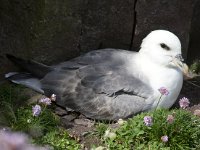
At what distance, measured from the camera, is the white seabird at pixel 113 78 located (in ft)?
9.26

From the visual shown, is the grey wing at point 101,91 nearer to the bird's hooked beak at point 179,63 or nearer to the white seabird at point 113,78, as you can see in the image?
the white seabird at point 113,78

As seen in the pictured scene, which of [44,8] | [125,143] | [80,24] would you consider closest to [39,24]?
[44,8]

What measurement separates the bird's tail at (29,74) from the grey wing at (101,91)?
0.40 feet

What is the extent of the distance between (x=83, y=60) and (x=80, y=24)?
358 mm

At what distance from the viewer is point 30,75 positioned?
3.19m

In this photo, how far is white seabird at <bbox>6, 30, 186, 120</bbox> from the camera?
9.26ft

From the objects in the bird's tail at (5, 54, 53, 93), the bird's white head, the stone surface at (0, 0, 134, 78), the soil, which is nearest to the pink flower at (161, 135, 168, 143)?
the soil

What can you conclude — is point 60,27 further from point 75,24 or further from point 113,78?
point 113,78

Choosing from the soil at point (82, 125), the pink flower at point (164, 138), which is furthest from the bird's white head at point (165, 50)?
the pink flower at point (164, 138)

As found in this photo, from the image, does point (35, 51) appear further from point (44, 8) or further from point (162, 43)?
point (162, 43)

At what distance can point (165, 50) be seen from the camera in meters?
3.01

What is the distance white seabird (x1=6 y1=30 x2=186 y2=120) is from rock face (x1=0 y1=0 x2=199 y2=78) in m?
0.21

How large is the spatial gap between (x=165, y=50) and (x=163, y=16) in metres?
0.63

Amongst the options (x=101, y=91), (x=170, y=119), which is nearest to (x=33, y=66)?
(x=101, y=91)
